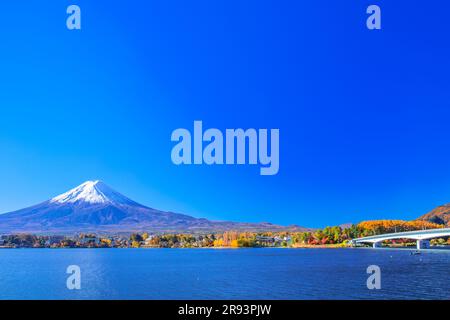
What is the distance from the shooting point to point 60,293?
37844mm

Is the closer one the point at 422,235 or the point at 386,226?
the point at 422,235

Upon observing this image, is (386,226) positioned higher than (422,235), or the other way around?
(422,235)

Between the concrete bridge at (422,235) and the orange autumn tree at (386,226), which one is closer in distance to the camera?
the concrete bridge at (422,235)

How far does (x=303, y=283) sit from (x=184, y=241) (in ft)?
527

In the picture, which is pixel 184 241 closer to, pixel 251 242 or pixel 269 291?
pixel 251 242

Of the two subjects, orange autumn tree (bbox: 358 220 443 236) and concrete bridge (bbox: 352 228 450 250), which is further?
orange autumn tree (bbox: 358 220 443 236)

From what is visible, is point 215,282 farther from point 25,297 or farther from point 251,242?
point 251,242

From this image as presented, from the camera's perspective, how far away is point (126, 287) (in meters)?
42.3
